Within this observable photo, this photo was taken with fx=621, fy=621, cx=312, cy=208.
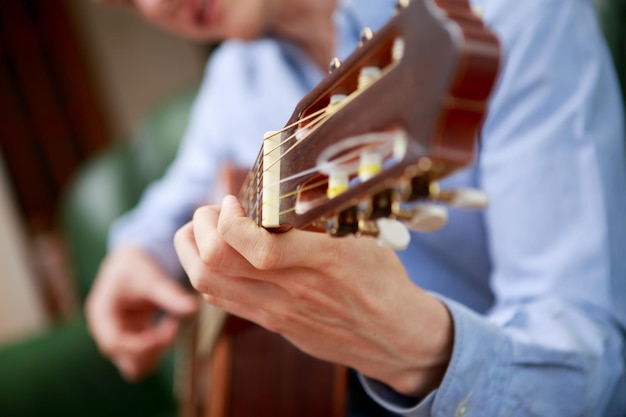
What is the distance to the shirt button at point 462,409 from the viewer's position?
1.63 ft

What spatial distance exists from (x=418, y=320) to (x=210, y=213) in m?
0.18

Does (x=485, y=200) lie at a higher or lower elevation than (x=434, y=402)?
higher

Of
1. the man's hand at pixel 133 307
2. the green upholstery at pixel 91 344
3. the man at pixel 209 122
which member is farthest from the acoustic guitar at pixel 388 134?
the green upholstery at pixel 91 344

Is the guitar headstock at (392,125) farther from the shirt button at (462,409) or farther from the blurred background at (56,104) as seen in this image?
the blurred background at (56,104)

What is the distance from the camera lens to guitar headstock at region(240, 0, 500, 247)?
280 mm

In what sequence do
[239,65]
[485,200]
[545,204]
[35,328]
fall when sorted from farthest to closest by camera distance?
[35,328], [239,65], [545,204], [485,200]

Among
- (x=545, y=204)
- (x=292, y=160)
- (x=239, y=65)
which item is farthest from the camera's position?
(x=239, y=65)

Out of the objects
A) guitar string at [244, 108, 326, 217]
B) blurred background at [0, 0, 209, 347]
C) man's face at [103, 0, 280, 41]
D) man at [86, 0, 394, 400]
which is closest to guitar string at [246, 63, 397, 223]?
guitar string at [244, 108, 326, 217]

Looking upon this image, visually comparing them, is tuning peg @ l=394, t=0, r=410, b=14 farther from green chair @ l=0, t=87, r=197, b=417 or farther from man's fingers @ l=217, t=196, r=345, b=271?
green chair @ l=0, t=87, r=197, b=417

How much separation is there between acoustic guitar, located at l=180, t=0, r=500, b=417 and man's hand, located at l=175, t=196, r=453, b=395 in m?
0.02

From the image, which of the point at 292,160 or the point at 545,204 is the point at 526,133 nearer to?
the point at 545,204

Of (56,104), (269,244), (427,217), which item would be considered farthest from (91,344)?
(56,104)

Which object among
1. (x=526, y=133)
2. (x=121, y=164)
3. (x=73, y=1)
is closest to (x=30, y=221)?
(x=73, y=1)

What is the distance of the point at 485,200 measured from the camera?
11.9 inches
